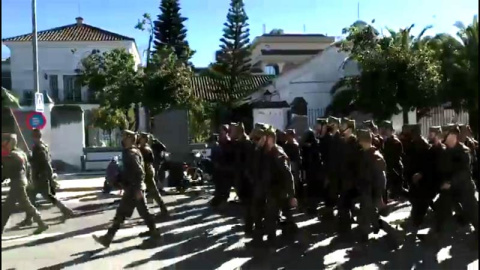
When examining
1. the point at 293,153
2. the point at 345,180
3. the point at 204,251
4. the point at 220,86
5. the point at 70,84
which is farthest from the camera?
the point at 220,86

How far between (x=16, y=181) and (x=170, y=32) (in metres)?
24.4

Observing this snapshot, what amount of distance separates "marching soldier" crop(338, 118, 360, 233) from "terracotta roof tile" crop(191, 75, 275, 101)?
14820 mm

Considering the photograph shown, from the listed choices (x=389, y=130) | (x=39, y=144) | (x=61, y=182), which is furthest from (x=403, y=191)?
(x=61, y=182)

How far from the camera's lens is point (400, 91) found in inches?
477

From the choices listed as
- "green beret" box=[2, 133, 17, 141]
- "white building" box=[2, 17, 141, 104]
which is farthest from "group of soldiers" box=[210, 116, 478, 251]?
"white building" box=[2, 17, 141, 104]

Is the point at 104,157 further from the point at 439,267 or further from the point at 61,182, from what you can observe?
the point at 439,267

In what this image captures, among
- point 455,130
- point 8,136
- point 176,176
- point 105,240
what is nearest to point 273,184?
point 455,130

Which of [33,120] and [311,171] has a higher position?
A: [33,120]

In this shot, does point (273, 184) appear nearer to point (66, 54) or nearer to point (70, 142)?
point (70, 142)

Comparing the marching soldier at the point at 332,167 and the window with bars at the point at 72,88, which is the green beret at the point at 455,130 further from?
the window with bars at the point at 72,88

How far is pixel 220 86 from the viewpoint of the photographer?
2564 centimetres

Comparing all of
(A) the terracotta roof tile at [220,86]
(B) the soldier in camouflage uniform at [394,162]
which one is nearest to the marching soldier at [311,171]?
(B) the soldier in camouflage uniform at [394,162]

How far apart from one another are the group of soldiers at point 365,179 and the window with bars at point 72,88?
1528 centimetres

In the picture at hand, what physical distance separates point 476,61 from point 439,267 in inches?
117
